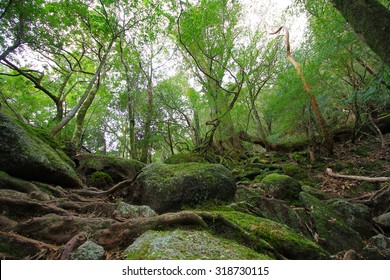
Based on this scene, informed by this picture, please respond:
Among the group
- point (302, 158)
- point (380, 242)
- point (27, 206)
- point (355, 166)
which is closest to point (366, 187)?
point (355, 166)

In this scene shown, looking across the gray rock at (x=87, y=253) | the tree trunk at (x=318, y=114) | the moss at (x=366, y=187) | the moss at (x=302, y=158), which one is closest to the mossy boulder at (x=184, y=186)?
the gray rock at (x=87, y=253)

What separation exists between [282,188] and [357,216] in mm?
1784

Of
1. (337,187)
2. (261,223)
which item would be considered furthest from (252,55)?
(261,223)

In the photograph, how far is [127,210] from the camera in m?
3.55

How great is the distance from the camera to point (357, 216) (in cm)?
509

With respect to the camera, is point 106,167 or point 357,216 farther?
point 106,167

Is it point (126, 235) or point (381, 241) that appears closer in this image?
point (126, 235)

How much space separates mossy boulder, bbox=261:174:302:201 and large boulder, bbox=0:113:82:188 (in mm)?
5354

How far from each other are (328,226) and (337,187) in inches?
147

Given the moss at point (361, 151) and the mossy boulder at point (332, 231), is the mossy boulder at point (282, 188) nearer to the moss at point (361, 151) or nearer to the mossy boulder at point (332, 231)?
the mossy boulder at point (332, 231)

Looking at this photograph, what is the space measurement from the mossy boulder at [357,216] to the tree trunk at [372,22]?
3420 mm

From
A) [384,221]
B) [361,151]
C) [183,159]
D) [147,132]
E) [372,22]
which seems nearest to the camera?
[372,22]

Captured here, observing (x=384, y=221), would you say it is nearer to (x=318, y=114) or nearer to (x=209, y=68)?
(x=318, y=114)
